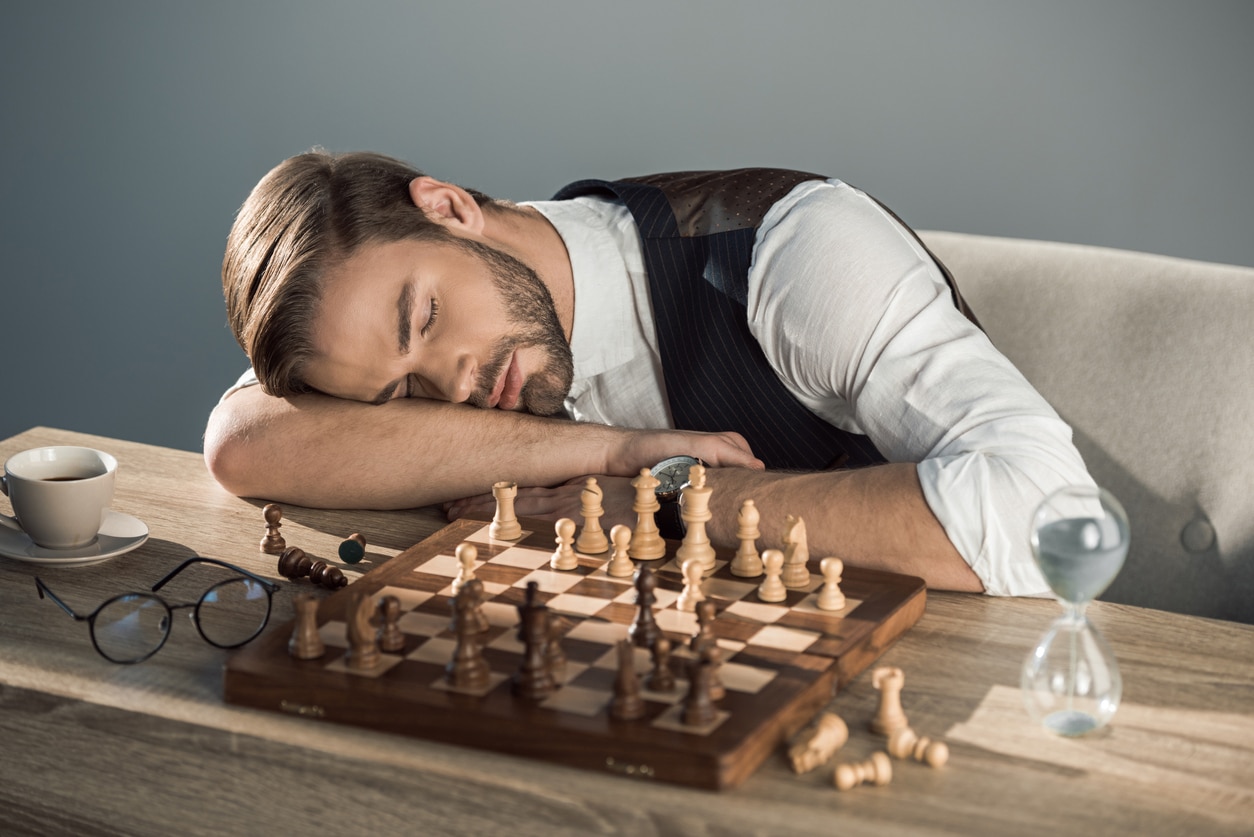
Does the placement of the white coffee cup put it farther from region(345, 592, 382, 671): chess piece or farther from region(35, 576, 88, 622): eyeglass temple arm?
region(345, 592, 382, 671): chess piece

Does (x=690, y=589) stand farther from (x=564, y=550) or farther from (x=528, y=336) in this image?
(x=528, y=336)

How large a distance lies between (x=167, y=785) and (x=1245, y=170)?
2.44 m

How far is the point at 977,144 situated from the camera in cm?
294

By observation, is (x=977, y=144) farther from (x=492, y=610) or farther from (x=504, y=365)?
(x=492, y=610)

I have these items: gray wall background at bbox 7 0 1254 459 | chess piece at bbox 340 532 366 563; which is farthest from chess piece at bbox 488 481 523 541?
gray wall background at bbox 7 0 1254 459

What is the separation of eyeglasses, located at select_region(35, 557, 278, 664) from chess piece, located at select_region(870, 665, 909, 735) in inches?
25.9

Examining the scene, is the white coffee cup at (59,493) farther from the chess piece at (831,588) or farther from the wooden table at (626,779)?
the chess piece at (831,588)

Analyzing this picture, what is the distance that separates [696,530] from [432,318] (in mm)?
542

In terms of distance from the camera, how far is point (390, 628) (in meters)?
1.25

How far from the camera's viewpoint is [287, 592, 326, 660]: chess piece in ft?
4.07

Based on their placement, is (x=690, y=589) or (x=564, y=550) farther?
(x=564, y=550)

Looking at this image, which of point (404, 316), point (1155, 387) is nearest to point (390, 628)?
point (404, 316)

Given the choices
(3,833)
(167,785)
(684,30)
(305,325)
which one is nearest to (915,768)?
(167,785)

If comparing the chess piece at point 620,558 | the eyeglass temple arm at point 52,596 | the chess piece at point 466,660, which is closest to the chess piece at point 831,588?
the chess piece at point 620,558
